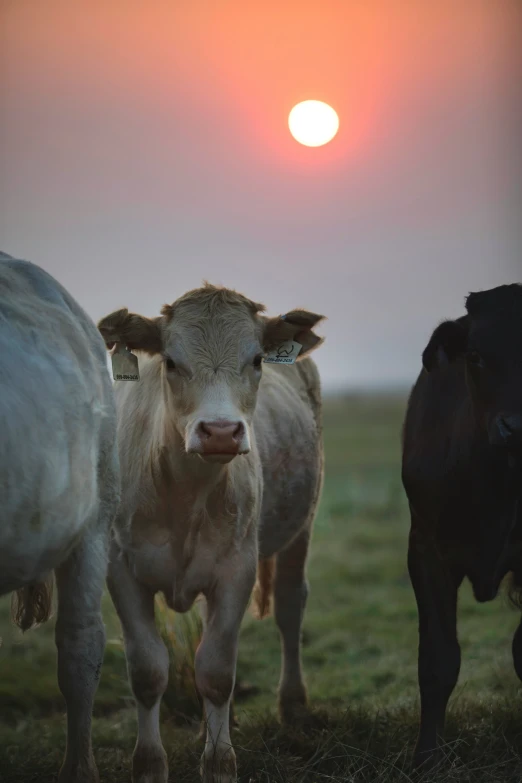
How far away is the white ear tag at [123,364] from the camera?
16.1ft

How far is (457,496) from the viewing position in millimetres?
4742

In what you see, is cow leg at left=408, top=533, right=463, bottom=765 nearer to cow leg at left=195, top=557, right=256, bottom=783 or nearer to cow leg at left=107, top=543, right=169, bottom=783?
cow leg at left=195, top=557, right=256, bottom=783

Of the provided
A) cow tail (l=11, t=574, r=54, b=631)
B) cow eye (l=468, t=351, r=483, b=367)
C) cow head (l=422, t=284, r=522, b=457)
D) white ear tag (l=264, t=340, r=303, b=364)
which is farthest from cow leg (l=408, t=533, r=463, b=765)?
cow tail (l=11, t=574, r=54, b=631)

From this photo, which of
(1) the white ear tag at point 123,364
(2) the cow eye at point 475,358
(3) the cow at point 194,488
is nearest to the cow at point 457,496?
(2) the cow eye at point 475,358

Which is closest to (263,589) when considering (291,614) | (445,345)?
(291,614)

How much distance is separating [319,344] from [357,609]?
172 inches

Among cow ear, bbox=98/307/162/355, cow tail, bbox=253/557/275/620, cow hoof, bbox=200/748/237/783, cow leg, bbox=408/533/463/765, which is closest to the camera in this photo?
cow hoof, bbox=200/748/237/783

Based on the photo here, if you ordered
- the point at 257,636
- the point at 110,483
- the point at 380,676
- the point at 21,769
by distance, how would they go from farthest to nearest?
the point at 257,636 < the point at 380,676 < the point at 21,769 < the point at 110,483

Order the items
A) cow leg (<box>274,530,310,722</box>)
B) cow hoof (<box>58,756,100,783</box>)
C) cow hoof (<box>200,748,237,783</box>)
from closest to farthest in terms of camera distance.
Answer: cow hoof (<box>58,756,100,783</box>), cow hoof (<box>200,748,237,783</box>), cow leg (<box>274,530,310,722</box>)

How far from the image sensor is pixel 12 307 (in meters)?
3.63

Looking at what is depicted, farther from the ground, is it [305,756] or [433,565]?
[433,565]

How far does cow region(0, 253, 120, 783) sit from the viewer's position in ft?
10.8

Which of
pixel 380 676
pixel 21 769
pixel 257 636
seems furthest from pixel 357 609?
pixel 21 769

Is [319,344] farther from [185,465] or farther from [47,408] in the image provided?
[47,408]
